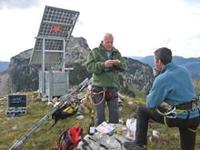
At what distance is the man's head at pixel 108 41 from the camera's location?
457 inches

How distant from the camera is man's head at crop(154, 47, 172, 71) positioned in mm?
9195

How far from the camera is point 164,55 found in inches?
361

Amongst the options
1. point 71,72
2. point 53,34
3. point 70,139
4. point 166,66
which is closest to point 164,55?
point 166,66

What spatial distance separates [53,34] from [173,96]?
13.7 m

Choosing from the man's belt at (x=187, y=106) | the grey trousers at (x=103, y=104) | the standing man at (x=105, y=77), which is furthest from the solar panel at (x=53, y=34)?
the man's belt at (x=187, y=106)

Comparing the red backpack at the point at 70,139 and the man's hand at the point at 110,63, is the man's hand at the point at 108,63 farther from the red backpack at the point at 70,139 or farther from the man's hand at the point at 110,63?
the red backpack at the point at 70,139

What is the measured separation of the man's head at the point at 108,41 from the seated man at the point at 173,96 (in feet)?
8.17

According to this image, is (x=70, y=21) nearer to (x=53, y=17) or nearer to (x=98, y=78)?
(x=53, y=17)

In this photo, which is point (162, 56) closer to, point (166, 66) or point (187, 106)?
point (166, 66)

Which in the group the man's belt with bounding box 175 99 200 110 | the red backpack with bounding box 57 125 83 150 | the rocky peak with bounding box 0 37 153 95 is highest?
the man's belt with bounding box 175 99 200 110

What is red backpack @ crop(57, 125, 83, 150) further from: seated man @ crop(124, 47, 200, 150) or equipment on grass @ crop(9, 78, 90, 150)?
seated man @ crop(124, 47, 200, 150)

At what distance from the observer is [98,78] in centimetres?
1178

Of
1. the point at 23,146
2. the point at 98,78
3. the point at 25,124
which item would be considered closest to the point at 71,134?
the point at 98,78

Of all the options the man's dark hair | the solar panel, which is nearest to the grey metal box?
the solar panel
